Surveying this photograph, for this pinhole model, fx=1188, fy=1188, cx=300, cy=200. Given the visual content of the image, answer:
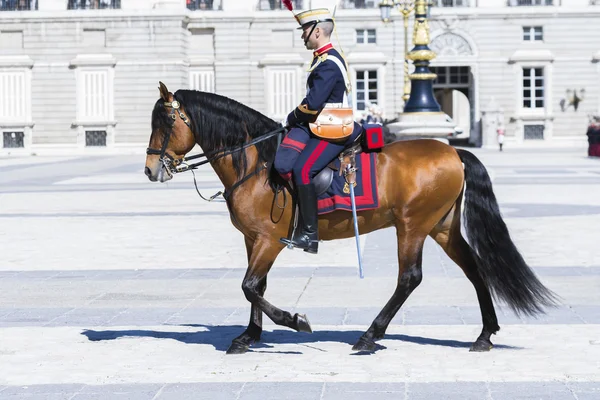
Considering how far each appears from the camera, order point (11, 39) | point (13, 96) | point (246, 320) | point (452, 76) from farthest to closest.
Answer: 1. point (452, 76)
2. point (11, 39)
3. point (13, 96)
4. point (246, 320)

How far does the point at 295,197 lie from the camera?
8086 millimetres

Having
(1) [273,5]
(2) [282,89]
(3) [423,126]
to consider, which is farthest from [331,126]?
(1) [273,5]

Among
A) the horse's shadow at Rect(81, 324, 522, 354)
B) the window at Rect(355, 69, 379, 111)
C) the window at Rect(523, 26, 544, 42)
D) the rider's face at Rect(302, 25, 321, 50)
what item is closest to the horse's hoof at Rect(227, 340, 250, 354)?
the horse's shadow at Rect(81, 324, 522, 354)

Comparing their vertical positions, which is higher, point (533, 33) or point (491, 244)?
point (533, 33)

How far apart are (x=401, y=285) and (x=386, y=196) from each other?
617 millimetres

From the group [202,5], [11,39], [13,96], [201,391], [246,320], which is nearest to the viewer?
[201,391]

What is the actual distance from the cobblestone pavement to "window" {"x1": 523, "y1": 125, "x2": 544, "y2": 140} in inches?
1388

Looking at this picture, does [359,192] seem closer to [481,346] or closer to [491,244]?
[491,244]

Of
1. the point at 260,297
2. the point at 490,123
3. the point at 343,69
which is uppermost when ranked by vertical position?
the point at 343,69

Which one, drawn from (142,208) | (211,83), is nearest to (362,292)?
(142,208)

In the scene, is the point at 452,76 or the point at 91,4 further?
the point at 452,76

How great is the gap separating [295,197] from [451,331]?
1.59 m

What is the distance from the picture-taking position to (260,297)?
792 cm

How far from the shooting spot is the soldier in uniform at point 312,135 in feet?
26.1
